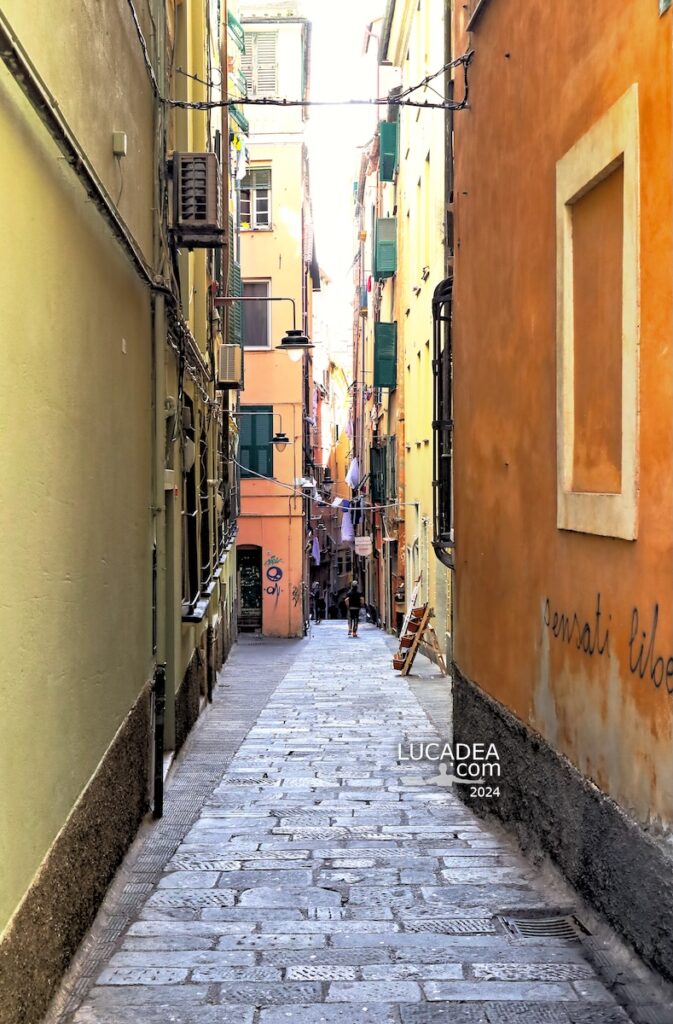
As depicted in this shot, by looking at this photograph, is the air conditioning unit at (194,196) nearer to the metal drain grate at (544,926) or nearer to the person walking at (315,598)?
the metal drain grate at (544,926)

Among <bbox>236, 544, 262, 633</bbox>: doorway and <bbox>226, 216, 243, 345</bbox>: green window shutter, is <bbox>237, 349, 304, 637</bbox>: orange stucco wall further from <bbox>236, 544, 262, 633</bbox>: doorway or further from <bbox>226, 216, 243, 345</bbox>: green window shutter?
<bbox>226, 216, 243, 345</bbox>: green window shutter

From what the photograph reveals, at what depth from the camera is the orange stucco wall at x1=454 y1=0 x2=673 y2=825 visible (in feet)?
13.3

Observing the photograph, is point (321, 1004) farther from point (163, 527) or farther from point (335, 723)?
point (335, 723)

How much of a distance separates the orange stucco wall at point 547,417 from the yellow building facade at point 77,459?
242 centimetres

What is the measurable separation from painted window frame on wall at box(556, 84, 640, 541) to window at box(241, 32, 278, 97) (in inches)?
1044

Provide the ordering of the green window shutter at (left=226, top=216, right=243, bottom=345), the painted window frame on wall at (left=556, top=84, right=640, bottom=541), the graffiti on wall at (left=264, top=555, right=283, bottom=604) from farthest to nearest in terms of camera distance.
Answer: the graffiti on wall at (left=264, top=555, right=283, bottom=604) → the green window shutter at (left=226, top=216, right=243, bottom=345) → the painted window frame on wall at (left=556, top=84, right=640, bottom=541)

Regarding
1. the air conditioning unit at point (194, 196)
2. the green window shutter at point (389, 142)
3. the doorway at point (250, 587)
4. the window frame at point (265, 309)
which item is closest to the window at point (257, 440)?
the window frame at point (265, 309)

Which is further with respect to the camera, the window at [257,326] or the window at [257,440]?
the window at [257,326]

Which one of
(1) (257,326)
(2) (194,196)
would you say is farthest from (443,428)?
(1) (257,326)

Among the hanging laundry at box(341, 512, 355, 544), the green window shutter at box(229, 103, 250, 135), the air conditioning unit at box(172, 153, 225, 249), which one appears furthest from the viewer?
the hanging laundry at box(341, 512, 355, 544)

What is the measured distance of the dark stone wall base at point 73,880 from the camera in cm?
348

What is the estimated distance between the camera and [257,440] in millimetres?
28750

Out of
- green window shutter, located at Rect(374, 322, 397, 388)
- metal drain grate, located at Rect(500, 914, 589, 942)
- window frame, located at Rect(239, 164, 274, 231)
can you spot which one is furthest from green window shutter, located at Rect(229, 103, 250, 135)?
metal drain grate, located at Rect(500, 914, 589, 942)

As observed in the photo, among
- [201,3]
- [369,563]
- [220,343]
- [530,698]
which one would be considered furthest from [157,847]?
[369,563]
